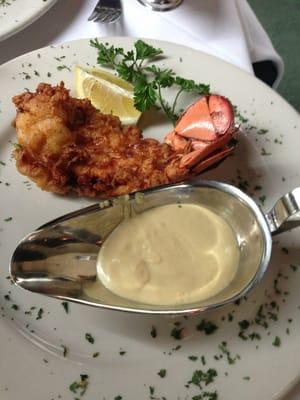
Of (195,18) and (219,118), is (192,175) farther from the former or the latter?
(195,18)

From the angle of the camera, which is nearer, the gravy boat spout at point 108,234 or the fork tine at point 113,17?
the gravy boat spout at point 108,234

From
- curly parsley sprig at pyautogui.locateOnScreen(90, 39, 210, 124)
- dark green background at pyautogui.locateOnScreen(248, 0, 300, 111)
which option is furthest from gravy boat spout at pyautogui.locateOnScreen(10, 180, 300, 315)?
dark green background at pyautogui.locateOnScreen(248, 0, 300, 111)

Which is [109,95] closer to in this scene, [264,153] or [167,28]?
[167,28]

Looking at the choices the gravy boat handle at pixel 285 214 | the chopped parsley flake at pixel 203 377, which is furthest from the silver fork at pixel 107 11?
the chopped parsley flake at pixel 203 377

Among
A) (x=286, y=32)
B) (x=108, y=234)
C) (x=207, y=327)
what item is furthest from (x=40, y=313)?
(x=286, y=32)

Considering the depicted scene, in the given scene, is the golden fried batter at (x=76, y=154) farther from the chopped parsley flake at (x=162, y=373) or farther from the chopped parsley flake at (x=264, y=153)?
the chopped parsley flake at (x=162, y=373)
